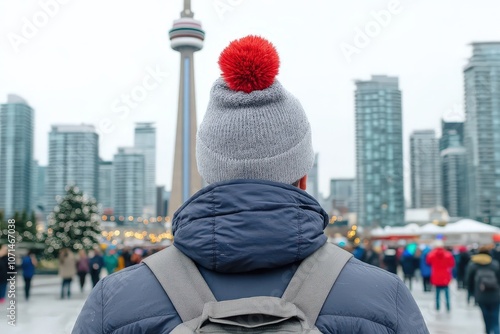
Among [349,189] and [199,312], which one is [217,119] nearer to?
[199,312]

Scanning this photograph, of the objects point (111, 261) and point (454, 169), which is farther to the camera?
point (454, 169)

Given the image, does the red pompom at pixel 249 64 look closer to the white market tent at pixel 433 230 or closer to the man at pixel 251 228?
the man at pixel 251 228

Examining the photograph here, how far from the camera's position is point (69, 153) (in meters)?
73.9

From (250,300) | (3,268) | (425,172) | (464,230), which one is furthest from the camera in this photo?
(425,172)

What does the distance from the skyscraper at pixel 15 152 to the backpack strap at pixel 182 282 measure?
166ft

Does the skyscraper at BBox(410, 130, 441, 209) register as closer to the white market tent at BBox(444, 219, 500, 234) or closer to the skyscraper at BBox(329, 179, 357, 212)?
the skyscraper at BBox(329, 179, 357, 212)

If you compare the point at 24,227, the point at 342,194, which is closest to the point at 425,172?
the point at 342,194

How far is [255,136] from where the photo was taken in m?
1.47

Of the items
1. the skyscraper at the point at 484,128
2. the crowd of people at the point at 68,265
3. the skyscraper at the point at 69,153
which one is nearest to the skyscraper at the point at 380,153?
the skyscraper at the point at 484,128

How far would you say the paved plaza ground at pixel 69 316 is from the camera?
36.0 ft

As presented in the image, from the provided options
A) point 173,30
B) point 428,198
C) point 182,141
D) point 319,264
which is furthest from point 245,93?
point 428,198

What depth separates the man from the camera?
53.1 inches

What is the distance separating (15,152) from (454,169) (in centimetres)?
6108

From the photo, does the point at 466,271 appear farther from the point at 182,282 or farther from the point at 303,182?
the point at 182,282
